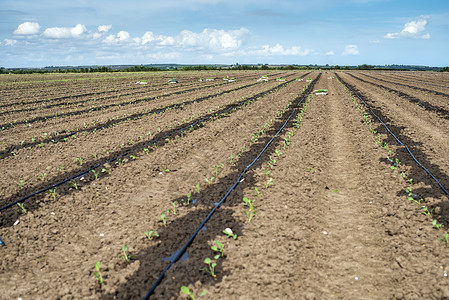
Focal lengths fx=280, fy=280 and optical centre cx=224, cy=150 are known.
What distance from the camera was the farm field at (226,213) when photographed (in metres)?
3.81

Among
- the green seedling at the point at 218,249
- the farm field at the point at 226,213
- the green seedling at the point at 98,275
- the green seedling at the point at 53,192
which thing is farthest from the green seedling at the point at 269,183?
the green seedling at the point at 53,192

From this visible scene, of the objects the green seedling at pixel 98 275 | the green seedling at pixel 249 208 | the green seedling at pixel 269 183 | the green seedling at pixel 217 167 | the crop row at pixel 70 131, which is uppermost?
the crop row at pixel 70 131

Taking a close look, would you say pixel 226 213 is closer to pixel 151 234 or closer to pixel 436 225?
pixel 151 234

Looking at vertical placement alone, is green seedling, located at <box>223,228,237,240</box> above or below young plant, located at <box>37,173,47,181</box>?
below

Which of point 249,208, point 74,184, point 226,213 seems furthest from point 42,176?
point 249,208

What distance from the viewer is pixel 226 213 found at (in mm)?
5434

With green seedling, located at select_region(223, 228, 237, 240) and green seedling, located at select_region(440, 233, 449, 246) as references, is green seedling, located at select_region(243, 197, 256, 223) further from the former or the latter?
green seedling, located at select_region(440, 233, 449, 246)

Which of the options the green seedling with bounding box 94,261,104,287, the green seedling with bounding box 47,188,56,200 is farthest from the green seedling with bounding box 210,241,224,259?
the green seedling with bounding box 47,188,56,200

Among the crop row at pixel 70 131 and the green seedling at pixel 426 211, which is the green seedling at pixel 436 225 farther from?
the crop row at pixel 70 131

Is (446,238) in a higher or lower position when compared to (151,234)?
higher

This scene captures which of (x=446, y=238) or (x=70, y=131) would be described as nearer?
(x=446, y=238)

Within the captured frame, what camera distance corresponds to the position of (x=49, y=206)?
19.3 ft

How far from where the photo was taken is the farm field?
381 cm

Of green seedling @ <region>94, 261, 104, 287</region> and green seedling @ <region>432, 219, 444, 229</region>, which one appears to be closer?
green seedling @ <region>94, 261, 104, 287</region>
